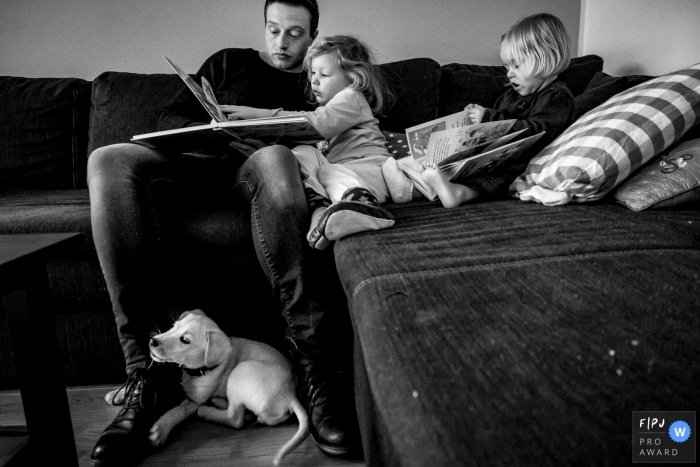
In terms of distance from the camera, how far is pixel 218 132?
1195 millimetres

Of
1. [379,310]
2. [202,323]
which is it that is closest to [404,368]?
[379,310]

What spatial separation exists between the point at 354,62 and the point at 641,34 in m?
1.16

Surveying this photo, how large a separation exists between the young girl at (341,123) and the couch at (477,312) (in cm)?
16

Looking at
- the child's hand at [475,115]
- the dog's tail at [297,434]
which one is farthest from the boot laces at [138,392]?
the child's hand at [475,115]

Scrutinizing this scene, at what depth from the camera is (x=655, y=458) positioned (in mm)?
399

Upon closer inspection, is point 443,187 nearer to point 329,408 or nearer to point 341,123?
point 341,123

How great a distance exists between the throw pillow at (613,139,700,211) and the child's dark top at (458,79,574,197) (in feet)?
1.00

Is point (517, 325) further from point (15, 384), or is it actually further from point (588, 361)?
point (15, 384)

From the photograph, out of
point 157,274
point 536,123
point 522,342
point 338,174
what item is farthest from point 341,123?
point 522,342

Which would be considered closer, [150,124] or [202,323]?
[202,323]

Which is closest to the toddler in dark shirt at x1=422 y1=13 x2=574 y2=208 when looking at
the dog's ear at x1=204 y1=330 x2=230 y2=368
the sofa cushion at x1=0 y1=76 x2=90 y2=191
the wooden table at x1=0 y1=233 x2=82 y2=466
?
the dog's ear at x1=204 y1=330 x2=230 y2=368

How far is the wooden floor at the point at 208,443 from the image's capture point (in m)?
0.95

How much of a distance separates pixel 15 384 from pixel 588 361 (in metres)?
1.41

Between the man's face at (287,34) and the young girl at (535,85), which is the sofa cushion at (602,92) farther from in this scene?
the man's face at (287,34)
